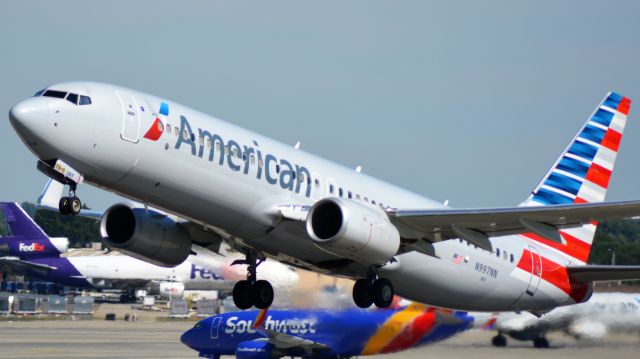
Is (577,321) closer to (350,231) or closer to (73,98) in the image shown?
(350,231)

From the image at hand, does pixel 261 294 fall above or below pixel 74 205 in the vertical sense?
below

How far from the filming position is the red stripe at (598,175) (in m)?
41.7

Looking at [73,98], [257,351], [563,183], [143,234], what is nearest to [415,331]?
[563,183]

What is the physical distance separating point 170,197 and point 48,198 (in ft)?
126

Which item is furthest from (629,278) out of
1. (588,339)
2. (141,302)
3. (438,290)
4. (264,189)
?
(141,302)

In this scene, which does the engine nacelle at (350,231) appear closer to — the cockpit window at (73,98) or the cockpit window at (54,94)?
the cockpit window at (73,98)

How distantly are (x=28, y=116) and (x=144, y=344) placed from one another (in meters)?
34.4

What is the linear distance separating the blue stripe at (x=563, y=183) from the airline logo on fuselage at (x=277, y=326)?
11.8 meters

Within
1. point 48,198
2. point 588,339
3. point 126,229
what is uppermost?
point 48,198

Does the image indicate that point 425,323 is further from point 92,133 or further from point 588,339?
point 92,133

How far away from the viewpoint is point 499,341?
40.8 meters

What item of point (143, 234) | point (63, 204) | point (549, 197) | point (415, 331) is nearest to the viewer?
point (63, 204)

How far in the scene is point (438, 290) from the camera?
34438mm

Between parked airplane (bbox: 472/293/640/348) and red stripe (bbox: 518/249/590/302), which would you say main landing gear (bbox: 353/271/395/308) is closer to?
red stripe (bbox: 518/249/590/302)
